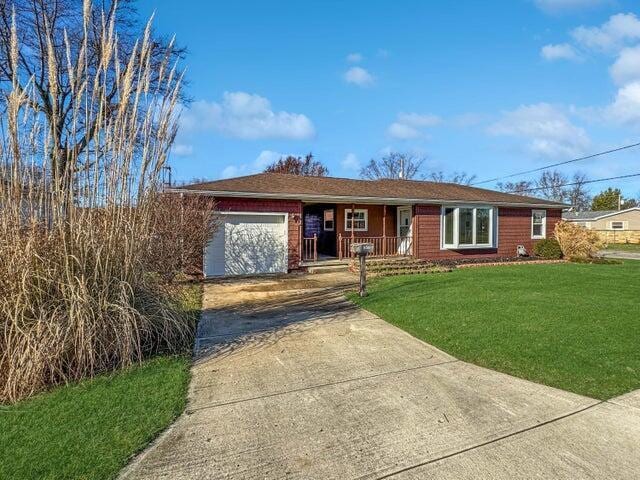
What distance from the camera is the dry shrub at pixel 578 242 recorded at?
15.7m

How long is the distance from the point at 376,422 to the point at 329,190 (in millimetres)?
11092

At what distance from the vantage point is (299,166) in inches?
1254

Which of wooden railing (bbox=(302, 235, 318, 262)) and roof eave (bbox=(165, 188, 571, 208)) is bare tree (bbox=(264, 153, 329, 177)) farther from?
roof eave (bbox=(165, 188, 571, 208))

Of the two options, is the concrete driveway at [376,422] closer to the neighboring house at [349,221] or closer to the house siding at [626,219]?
the neighboring house at [349,221]

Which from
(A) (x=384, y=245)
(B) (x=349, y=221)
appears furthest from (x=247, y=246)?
(A) (x=384, y=245)

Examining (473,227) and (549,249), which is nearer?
(473,227)

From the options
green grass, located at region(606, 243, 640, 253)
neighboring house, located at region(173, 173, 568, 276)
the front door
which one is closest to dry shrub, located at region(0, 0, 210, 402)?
neighboring house, located at region(173, 173, 568, 276)

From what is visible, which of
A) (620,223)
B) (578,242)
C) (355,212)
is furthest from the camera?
(620,223)

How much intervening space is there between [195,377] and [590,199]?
69688 millimetres

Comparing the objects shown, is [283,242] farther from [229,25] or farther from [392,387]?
[392,387]

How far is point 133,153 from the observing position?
4.06 m

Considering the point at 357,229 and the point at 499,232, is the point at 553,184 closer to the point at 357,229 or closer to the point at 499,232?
the point at 499,232

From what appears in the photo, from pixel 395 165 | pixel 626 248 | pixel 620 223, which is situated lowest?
pixel 626 248

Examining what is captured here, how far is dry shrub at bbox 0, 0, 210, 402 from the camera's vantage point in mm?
3229
